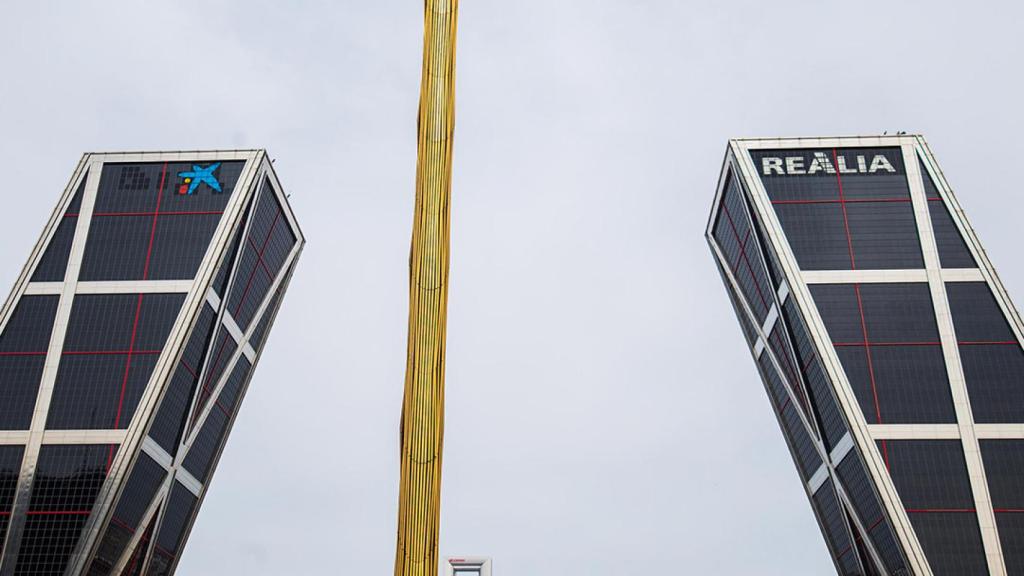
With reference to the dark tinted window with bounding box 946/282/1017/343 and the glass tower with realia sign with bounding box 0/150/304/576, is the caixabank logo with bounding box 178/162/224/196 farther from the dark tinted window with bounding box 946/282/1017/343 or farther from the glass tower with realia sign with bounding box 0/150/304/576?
the dark tinted window with bounding box 946/282/1017/343

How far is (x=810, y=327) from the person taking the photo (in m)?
94.2

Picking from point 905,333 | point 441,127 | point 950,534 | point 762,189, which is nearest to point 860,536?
point 950,534

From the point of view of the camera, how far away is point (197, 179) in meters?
106

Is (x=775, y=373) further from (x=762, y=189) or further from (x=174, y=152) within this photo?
(x=174, y=152)

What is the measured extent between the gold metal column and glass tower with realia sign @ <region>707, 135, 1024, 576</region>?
54238 mm

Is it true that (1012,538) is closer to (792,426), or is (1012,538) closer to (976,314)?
(976,314)

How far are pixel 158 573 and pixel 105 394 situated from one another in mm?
20989

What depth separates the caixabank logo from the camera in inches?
4171

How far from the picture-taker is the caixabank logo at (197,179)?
348ft

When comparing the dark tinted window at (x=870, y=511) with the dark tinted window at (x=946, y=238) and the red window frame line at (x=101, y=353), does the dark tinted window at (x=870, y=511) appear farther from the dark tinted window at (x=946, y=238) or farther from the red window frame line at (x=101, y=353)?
the red window frame line at (x=101, y=353)

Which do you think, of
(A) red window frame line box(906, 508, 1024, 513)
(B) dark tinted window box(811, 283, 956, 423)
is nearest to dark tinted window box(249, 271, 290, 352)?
(B) dark tinted window box(811, 283, 956, 423)

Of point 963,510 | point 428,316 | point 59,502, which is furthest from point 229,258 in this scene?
point 963,510

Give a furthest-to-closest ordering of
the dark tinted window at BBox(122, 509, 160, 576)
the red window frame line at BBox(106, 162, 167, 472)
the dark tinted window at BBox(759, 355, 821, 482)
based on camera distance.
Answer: the dark tinted window at BBox(759, 355, 821, 482)
the dark tinted window at BBox(122, 509, 160, 576)
the red window frame line at BBox(106, 162, 167, 472)

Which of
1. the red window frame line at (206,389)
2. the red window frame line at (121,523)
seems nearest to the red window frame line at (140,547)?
the red window frame line at (121,523)
